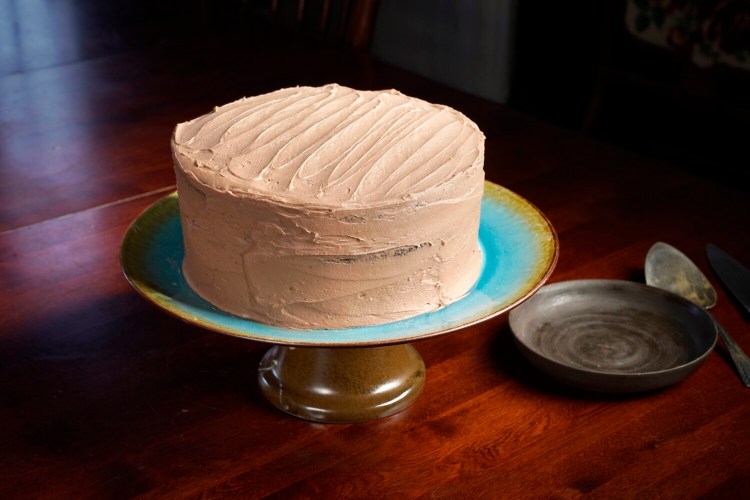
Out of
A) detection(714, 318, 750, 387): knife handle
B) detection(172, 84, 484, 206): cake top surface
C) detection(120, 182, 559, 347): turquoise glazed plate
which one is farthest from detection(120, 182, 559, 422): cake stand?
detection(714, 318, 750, 387): knife handle

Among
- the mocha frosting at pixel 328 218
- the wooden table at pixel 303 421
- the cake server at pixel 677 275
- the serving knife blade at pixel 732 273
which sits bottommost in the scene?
the wooden table at pixel 303 421

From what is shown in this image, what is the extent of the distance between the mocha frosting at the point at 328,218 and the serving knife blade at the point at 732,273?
352mm

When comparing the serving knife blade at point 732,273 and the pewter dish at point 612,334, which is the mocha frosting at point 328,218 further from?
the serving knife blade at point 732,273

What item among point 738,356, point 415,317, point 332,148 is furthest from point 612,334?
point 332,148

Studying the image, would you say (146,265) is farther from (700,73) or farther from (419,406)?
(700,73)

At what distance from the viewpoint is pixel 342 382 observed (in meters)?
0.96

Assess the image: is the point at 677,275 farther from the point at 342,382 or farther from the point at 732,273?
the point at 342,382

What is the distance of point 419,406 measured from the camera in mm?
949

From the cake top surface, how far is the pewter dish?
212mm

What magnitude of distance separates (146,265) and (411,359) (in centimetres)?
29

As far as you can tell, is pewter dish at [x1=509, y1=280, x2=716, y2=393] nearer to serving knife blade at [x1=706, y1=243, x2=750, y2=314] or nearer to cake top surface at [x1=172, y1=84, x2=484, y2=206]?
serving knife blade at [x1=706, y1=243, x2=750, y2=314]

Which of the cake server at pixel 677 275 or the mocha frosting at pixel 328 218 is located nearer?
the mocha frosting at pixel 328 218

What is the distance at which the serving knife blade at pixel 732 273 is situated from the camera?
3.67 feet

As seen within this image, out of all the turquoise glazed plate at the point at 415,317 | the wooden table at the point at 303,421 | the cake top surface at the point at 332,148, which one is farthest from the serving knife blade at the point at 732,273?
the cake top surface at the point at 332,148
